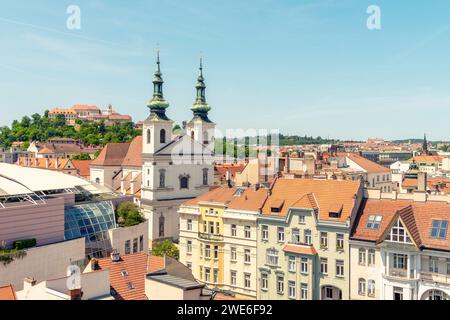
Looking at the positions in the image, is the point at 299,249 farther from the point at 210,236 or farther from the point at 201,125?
the point at 201,125

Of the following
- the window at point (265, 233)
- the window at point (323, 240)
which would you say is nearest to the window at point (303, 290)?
the window at point (323, 240)

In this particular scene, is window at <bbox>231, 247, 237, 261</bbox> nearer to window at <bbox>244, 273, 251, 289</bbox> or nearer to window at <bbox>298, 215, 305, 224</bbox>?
window at <bbox>244, 273, 251, 289</bbox>

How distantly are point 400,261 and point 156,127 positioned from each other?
49.0 metres

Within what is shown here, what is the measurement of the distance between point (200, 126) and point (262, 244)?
4893 cm

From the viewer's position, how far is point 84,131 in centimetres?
18512

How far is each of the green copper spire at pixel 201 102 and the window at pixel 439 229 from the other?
59784 millimetres

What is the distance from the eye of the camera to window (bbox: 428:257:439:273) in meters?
33.2

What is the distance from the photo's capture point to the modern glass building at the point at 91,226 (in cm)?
4281

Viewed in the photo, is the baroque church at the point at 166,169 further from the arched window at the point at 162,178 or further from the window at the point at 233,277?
the window at the point at 233,277

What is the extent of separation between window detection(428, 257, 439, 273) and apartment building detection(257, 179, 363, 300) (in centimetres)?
619

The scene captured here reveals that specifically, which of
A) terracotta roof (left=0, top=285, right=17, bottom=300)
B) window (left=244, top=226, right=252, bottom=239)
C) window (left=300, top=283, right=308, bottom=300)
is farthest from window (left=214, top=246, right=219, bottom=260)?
terracotta roof (left=0, top=285, right=17, bottom=300)
